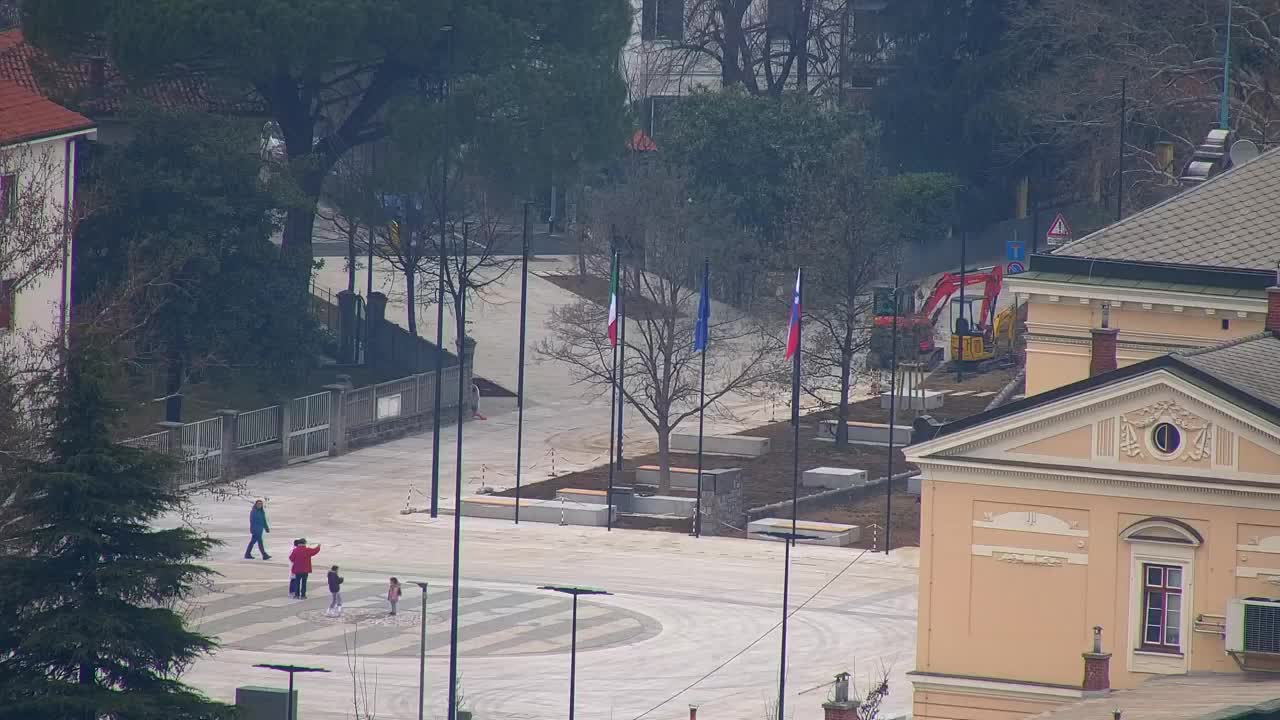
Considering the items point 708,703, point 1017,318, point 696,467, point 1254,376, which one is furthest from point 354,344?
point 1254,376

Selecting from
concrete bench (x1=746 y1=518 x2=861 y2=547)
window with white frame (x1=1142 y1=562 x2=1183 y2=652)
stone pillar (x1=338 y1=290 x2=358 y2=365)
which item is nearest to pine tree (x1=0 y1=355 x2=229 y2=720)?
window with white frame (x1=1142 y1=562 x2=1183 y2=652)

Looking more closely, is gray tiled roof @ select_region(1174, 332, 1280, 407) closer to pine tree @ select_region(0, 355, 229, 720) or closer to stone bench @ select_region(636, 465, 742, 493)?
pine tree @ select_region(0, 355, 229, 720)

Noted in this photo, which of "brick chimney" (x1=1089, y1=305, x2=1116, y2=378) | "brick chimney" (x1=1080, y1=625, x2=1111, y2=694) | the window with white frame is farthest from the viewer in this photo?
"brick chimney" (x1=1089, y1=305, x2=1116, y2=378)

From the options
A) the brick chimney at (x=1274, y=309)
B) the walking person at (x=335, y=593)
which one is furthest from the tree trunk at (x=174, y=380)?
the brick chimney at (x=1274, y=309)

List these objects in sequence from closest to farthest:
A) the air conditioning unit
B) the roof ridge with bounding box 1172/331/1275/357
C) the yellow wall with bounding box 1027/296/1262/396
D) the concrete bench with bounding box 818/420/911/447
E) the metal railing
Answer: the air conditioning unit < the roof ridge with bounding box 1172/331/1275/357 < the yellow wall with bounding box 1027/296/1262/396 < the metal railing < the concrete bench with bounding box 818/420/911/447

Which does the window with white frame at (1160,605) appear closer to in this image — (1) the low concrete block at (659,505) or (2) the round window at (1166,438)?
(2) the round window at (1166,438)

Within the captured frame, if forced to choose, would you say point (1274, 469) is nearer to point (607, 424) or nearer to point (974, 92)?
point (607, 424)

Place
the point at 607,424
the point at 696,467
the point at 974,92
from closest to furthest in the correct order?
the point at 696,467 → the point at 607,424 → the point at 974,92
